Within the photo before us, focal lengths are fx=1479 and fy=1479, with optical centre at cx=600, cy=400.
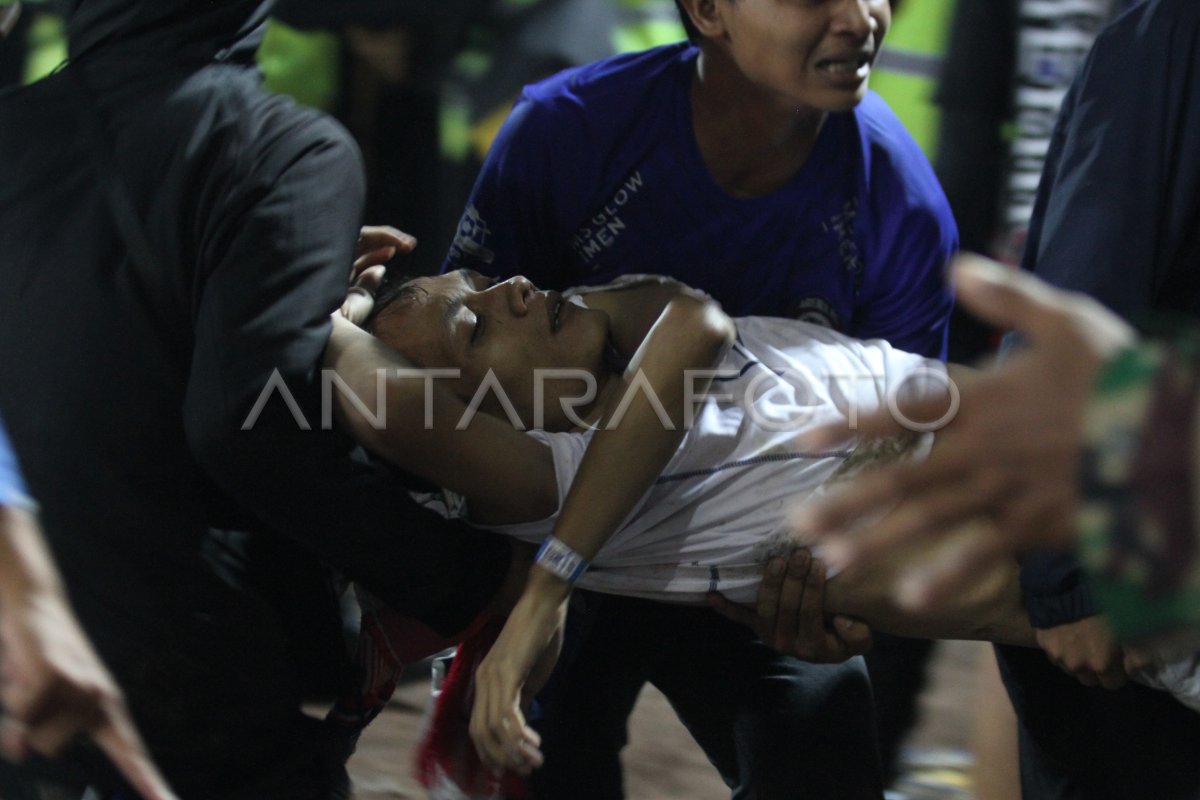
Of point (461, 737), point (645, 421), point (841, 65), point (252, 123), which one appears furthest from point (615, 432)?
point (841, 65)

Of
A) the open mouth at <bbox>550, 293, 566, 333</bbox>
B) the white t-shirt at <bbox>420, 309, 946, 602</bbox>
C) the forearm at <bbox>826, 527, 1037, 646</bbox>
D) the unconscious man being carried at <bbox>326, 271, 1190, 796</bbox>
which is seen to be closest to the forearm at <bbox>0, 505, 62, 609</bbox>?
the unconscious man being carried at <bbox>326, 271, 1190, 796</bbox>

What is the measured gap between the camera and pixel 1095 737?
2.08 meters

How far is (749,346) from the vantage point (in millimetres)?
2258

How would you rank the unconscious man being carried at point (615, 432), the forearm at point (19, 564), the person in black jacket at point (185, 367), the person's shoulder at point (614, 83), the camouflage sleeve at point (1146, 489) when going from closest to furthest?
the camouflage sleeve at point (1146, 489) < the forearm at point (19, 564) < the person in black jacket at point (185, 367) < the unconscious man being carried at point (615, 432) < the person's shoulder at point (614, 83)

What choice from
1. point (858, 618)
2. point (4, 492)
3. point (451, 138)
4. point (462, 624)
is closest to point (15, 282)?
point (4, 492)

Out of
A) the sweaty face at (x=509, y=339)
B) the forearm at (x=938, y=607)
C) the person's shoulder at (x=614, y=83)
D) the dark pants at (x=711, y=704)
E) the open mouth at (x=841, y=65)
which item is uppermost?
the open mouth at (x=841, y=65)

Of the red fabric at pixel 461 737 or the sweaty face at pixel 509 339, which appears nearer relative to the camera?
the red fabric at pixel 461 737

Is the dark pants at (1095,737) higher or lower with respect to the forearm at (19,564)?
lower

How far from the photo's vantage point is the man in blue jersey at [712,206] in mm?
2283

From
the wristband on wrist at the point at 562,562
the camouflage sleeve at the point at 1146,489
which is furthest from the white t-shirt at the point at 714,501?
the camouflage sleeve at the point at 1146,489

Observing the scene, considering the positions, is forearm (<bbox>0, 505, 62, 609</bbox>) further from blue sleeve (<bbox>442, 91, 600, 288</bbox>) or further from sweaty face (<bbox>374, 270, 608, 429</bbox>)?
blue sleeve (<bbox>442, 91, 600, 288</bbox>)

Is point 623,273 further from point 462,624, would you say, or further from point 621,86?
point 462,624

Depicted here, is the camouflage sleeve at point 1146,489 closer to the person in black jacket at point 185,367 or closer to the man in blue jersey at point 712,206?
the person in black jacket at point 185,367

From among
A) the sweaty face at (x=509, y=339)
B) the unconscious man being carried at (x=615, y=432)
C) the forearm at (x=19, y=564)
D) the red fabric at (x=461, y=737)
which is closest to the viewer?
the forearm at (x=19, y=564)
